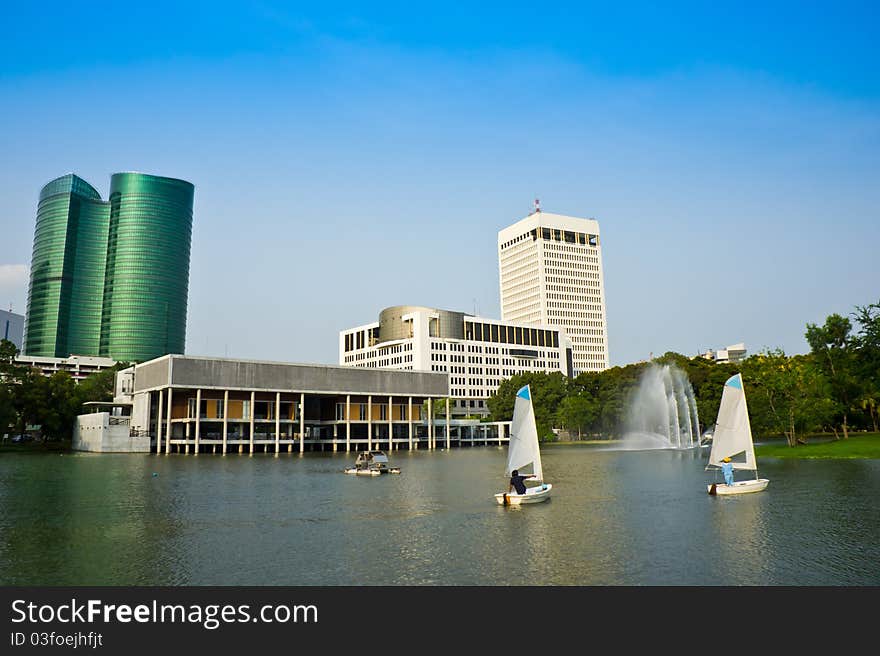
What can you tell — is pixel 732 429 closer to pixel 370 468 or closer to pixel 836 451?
pixel 370 468

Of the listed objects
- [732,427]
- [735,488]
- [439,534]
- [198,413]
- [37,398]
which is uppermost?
[37,398]

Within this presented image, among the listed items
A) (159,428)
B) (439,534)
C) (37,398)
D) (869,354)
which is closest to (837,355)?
(869,354)

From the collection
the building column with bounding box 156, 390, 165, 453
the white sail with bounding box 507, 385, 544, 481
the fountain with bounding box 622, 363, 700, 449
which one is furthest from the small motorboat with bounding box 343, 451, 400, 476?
the fountain with bounding box 622, 363, 700, 449

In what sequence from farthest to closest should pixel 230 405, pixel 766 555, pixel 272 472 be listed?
1. pixel 230 405
2. pixel 272 472
3. pixel 766 555

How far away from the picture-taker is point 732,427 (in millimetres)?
50062

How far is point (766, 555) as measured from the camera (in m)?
26.4

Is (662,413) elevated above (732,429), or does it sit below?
above

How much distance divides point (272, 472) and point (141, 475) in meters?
12.8

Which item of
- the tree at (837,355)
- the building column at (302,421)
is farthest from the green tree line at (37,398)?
the tree at (837,355)

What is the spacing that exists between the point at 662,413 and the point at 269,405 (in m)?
77.3
